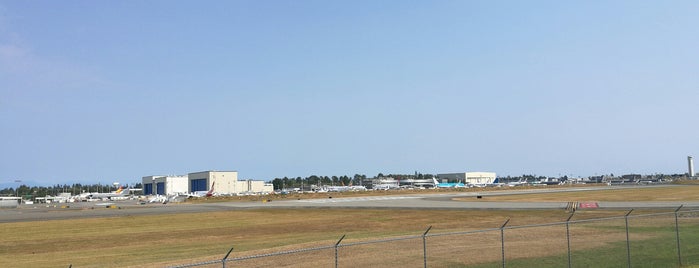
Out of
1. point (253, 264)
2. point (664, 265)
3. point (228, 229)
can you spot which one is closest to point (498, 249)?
point (664, 265)

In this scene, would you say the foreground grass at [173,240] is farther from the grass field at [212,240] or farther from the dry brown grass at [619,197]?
the dry brown grass at [619,197]

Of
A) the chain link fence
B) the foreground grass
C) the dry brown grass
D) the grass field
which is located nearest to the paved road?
the dry brown grass

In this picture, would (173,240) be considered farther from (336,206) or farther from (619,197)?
(619,197)

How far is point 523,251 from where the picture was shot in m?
22.8

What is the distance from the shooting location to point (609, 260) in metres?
20.1

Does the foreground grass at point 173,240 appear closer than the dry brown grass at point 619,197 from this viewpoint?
Yes

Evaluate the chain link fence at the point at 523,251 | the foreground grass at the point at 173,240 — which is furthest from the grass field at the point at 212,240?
the chain link fence at the point at 523,251

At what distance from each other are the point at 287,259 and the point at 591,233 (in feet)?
57.3

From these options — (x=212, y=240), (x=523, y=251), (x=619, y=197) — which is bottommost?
(x=619, y=197)

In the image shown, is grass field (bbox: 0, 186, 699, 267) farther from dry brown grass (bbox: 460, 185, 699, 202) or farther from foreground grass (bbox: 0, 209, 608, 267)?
dry brown grass (bbox: 460, 185, 699, 202)

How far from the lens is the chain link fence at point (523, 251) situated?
63.8ft

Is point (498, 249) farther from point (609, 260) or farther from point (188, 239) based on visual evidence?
point (188, 239)

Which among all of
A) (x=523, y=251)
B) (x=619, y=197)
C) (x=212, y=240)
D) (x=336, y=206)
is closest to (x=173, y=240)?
(x=212, y=240)

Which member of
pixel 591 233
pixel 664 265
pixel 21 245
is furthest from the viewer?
pixel 21 245
